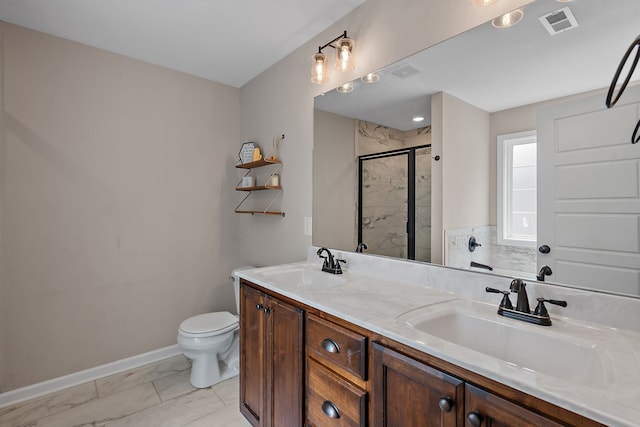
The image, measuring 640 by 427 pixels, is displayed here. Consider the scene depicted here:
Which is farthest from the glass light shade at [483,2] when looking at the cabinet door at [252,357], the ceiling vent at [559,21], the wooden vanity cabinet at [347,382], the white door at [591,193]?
the cabinet door at [252,357]

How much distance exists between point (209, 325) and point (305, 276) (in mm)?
918

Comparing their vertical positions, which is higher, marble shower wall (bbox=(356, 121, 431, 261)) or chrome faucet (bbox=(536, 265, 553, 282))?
marble shower wall (bbox=(356, 121, 431, 261))

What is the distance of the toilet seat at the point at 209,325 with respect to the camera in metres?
2.13

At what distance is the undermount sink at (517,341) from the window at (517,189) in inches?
12.8

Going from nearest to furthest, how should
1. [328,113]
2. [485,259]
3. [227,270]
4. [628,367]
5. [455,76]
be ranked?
[628,367], [485,259], [455,76], [328,113], [227,270]

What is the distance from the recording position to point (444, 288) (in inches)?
54.3

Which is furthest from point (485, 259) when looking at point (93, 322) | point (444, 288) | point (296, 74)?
point (93, 322)

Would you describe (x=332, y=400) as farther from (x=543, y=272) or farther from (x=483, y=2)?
(x=483, y=2)

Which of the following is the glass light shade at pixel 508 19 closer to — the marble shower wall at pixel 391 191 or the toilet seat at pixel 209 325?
the marble shower wall at pixel 391 191

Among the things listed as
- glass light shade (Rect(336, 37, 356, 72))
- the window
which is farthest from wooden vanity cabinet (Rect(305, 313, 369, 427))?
glass light shade (Rect(336, 37, 356, 72))

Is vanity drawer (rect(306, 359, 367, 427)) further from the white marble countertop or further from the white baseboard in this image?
the white baseboard

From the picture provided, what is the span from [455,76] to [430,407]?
1.35 metres

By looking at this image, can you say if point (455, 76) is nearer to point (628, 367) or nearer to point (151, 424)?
point (628, 367)

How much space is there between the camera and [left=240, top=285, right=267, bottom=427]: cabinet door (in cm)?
155
